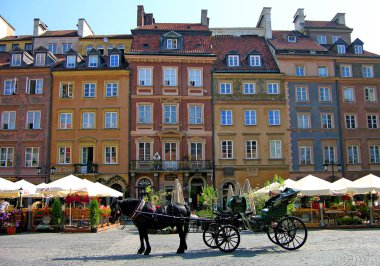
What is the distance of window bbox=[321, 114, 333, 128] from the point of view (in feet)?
121

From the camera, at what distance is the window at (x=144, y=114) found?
3506cm

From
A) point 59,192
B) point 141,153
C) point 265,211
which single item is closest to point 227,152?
point 141,153

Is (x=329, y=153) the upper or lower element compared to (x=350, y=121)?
lower

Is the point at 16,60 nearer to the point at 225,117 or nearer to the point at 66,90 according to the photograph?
the point at 66,90

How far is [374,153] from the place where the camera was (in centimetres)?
3662

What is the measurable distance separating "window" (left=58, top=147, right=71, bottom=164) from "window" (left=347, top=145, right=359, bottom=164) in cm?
2354

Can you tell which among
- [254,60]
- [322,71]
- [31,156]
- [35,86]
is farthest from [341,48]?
[31,156]

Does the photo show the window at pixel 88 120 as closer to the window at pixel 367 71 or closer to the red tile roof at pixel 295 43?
the red tile roof at pixel 295 43

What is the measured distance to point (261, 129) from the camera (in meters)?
35.9

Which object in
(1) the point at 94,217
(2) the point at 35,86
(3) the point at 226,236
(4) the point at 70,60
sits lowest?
(3) the point at 226,236

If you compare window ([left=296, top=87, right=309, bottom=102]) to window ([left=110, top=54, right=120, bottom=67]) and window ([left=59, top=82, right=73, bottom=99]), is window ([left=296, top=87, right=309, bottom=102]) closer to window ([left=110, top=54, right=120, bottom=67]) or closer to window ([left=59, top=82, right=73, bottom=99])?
window ([left=110, top=54, right=120, bottom=67])

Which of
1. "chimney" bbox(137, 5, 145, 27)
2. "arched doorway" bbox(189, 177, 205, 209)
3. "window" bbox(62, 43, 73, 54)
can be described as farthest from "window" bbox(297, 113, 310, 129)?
"window" bbox(62, 43, 73, 54)

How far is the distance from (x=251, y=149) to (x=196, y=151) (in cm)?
470

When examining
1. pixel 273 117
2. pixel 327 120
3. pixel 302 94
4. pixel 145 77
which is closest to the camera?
pixel 145 77
